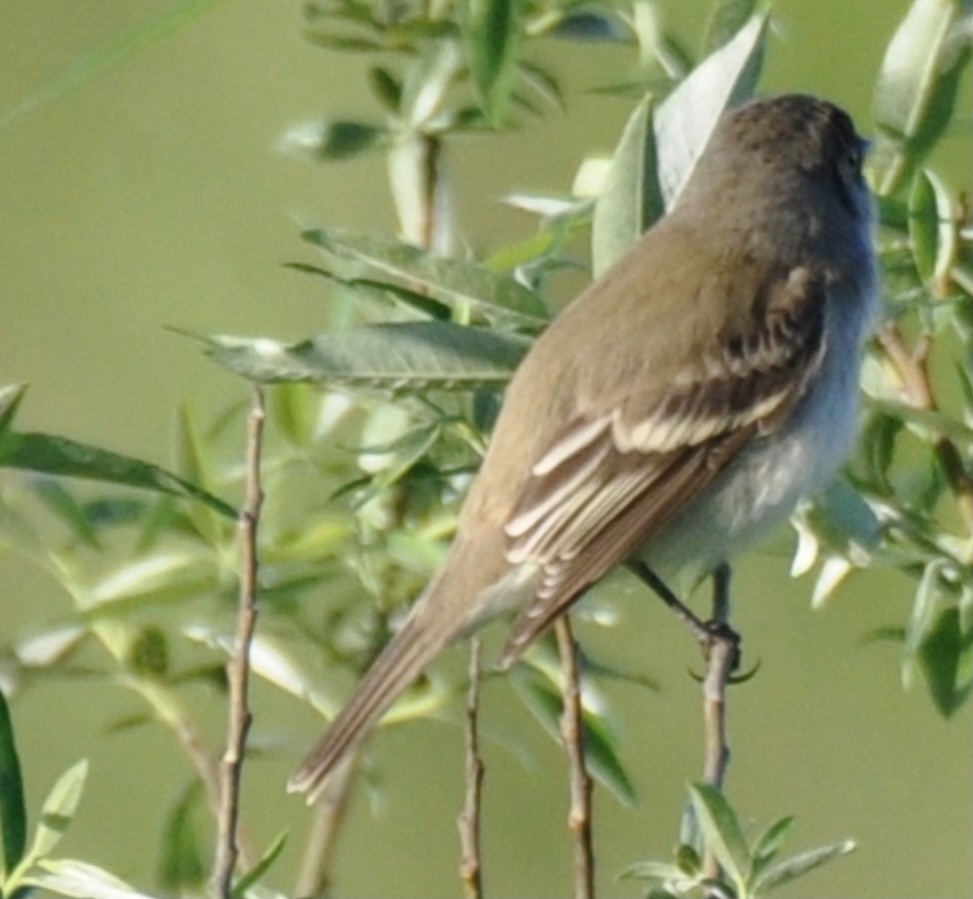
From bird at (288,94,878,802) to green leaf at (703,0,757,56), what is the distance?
0.94 feet

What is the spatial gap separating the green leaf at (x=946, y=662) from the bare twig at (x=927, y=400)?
0.12 m

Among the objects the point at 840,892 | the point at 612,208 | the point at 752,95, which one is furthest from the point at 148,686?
the point at 840,892

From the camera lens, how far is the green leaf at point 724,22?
3.09 m

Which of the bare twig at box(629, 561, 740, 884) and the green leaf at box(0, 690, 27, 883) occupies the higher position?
the bare twig at box(629, 561, 740, 884)

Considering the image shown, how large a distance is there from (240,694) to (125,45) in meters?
0.61

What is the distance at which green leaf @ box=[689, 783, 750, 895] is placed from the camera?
243cm

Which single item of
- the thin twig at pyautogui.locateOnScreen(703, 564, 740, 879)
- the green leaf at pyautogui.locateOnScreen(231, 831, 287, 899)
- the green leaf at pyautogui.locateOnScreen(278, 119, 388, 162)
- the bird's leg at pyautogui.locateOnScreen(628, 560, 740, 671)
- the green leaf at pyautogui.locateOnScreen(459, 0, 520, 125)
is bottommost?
the green leaf at pyautogui.locateOnScreen(231, 831, 287, 899)

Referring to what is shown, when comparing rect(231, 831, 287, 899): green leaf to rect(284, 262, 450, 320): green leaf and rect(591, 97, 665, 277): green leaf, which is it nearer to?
rect(284, 262, 450, 320): green leaf

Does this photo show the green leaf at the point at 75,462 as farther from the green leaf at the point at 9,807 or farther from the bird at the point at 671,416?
the bird at the point at 671,416

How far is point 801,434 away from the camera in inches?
138

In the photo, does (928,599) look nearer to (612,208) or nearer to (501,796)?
(612,208)

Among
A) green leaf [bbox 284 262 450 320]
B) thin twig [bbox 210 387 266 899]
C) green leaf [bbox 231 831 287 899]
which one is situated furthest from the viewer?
green leaf [bbox 284 262 450 320]

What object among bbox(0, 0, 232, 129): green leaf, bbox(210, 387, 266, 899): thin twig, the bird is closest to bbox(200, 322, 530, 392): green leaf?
bbox(210, 387, 266, 899): thin twig

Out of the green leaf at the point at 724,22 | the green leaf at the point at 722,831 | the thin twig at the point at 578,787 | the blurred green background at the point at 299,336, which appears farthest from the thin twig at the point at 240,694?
the blurred green background at the point at 299,336
